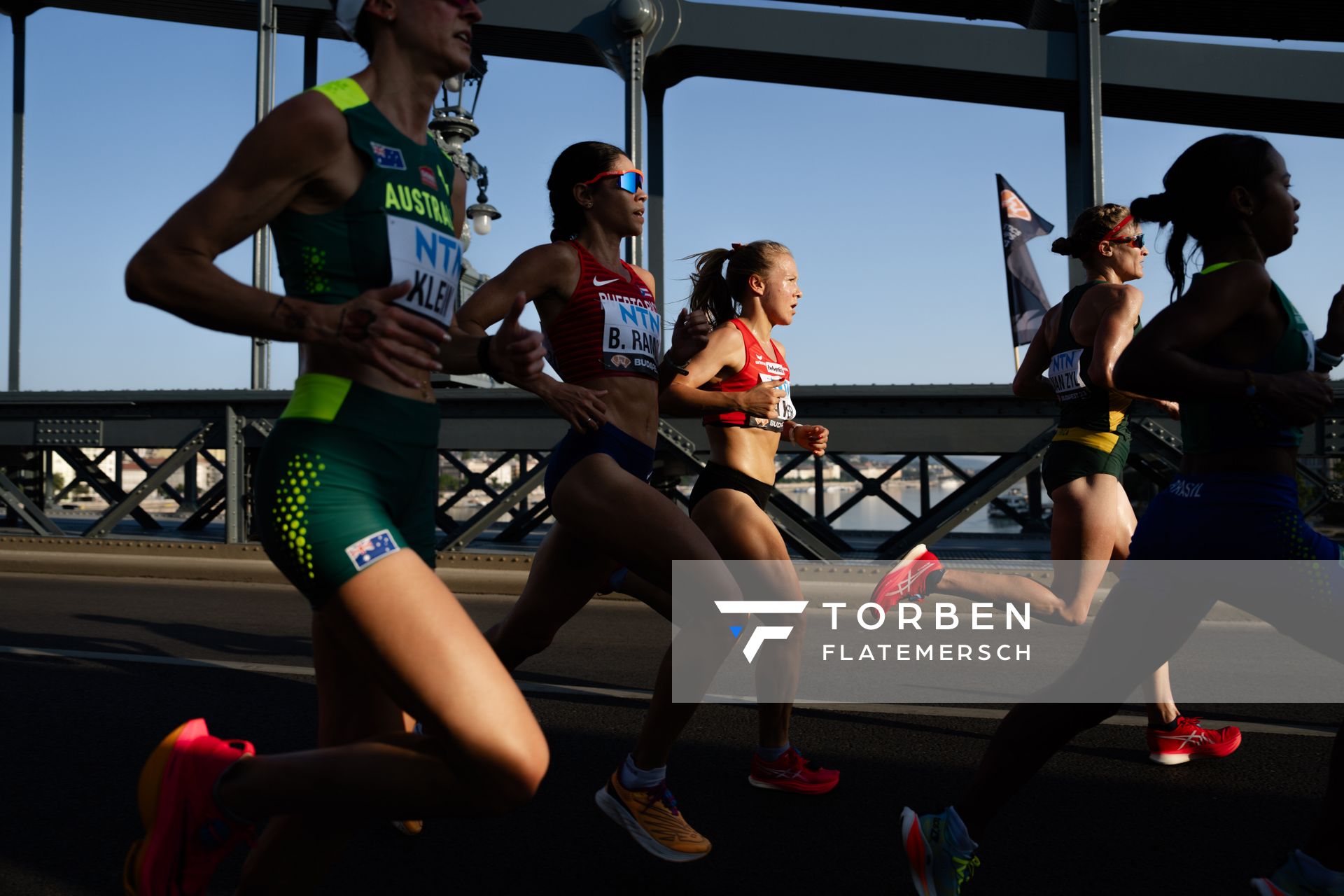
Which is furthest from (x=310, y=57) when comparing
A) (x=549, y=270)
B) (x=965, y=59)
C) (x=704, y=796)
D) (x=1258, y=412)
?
(x=1258, y=412)

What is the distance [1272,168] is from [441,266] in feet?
6.08

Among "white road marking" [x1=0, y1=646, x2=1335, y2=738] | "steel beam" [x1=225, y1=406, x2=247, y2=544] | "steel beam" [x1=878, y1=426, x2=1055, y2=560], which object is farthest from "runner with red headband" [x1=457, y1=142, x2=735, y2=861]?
"steel beam" [x1=225, y1=406, x2=247, y2=544]

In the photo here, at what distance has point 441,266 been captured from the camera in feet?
6.98

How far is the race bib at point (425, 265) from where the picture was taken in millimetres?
2014

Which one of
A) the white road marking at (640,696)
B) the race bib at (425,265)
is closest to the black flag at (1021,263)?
the white road marking at (640,696)

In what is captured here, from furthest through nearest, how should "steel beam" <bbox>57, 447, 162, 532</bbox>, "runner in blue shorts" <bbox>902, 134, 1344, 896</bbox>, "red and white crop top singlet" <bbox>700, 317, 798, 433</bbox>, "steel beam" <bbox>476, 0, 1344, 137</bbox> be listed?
"steel beam" <bbox>476, 0, 1344, 137</bbox>, "steel beam" <bbox>57, 447, 162, 532</bbox>, "red and white crop top singlet" <bbox>700, 317, 798, 433</bbox>, "runner in blue shorts" <bbox>902, 134, 1344, 896</bbox>

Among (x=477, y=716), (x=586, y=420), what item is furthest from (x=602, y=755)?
(x=477, y=716)

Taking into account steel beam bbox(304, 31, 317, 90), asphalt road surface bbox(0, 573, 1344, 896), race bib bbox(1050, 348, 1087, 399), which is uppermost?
steel beam bbox(304, 31, 317, 90)

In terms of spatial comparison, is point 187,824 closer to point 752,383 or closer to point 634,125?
point 752,383

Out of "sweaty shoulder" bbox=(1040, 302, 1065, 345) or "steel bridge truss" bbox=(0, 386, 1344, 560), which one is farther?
"steel bridge truss" bbox=(0, 386, 1344, 560)

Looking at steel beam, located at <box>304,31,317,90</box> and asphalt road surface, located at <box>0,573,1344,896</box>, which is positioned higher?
steel beam, located at <box>304,31,317,90</box>

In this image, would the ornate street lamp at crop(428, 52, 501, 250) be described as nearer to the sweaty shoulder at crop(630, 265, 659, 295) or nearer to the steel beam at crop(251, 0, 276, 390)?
the steel beam at crop(251, 0, 276, 390)

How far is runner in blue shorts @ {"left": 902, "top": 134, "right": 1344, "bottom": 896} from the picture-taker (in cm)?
229

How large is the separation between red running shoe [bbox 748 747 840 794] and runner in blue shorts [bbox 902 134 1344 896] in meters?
0.97
